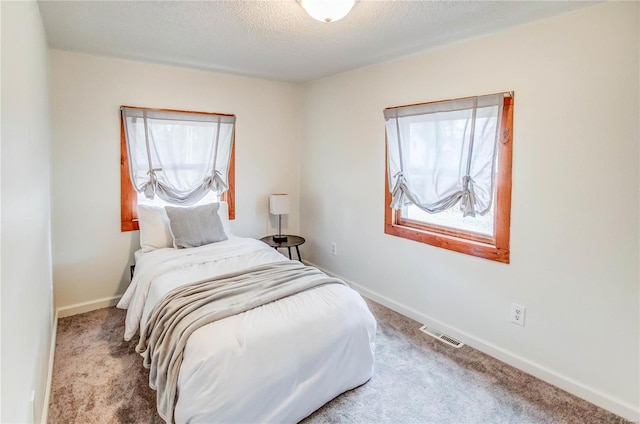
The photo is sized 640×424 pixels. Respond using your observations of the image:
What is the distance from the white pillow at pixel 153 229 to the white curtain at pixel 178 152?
0.18 m

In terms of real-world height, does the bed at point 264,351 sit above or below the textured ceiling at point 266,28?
below

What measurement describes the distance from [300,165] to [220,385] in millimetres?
2979

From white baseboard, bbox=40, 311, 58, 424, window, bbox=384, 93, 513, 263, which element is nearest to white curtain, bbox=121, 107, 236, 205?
white baseboard, bbox=40, 311, 58, 424

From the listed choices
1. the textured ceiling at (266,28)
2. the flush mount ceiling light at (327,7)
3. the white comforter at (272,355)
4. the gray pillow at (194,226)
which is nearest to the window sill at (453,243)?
the white comforter at (272,355)

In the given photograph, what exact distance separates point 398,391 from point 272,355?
0.88 metres

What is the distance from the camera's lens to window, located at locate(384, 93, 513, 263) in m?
2.40

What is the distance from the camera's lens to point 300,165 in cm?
427

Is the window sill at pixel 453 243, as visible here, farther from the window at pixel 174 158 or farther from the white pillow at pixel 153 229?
the white pillow at pixel 153 229

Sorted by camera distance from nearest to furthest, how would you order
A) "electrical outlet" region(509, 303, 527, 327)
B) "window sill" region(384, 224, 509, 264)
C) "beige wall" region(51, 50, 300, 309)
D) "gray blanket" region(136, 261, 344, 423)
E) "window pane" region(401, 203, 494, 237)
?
"gray blanket" region(136, 261, 344, 423)
"electrical outlet" region(509, 303, 527, 327)
"window sill" region(384, 224, 509, 264)
"window pane" region(401, 203, 494, 237)
"beige wall" region(51, 50, 300, 309)

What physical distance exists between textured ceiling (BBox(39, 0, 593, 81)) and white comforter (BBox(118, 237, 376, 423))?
1.63 meters

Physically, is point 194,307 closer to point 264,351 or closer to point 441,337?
A: point 264,351

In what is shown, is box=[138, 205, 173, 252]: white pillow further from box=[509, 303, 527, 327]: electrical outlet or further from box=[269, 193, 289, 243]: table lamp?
box=[509, 303, 527, 327]: electrical outlet

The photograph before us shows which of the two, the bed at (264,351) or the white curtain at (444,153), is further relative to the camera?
the white curtain at (444,153)

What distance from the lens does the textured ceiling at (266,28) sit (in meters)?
2.02
